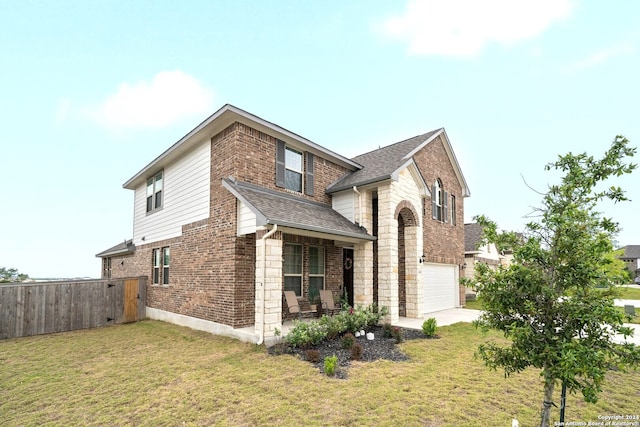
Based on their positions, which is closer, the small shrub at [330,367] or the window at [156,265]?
the small shrub at [330,367]

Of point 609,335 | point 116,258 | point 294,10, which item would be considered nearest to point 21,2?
point 294,10

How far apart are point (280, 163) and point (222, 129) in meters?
2.09

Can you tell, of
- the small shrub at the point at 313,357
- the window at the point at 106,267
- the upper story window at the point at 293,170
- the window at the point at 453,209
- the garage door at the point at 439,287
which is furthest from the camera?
the window at the point at 106,267

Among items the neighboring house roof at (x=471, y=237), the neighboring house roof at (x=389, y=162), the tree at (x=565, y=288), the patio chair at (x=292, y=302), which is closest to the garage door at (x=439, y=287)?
the neighboring house roof at (x=389, y=162)

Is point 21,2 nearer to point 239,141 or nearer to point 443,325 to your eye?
point 239,141

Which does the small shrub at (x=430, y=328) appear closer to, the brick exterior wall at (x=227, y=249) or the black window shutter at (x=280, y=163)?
the brick exterior wall at (x=227, y=249)

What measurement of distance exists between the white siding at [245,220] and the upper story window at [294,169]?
1874 mm

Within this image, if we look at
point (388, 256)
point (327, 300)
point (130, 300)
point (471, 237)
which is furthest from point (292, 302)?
point (471, 237)

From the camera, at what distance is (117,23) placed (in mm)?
12844

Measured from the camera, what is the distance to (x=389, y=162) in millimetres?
12672

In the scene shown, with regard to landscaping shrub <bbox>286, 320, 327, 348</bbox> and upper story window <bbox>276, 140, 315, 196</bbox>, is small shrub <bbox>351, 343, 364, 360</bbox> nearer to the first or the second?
landscaping shrub <bbox>286, 320, 327, 348</bbox>

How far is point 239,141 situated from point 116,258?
13.4m

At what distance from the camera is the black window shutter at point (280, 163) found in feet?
34.4

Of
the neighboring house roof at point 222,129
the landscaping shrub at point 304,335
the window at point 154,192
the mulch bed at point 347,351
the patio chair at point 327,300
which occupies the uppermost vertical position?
the neighboring house roof at point 222,129
